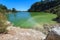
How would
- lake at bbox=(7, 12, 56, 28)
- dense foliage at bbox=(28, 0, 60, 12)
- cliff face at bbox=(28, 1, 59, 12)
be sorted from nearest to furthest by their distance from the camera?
lake at bbox=(7, 12, 56, 28)
dense foliage at bbox=(28, 0, 60, 12)
cliff face at bbox=(28, 1, 59, 12)

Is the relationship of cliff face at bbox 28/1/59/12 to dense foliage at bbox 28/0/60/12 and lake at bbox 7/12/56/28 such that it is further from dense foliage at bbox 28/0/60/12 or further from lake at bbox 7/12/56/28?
lake at bbox 7/12/56/28

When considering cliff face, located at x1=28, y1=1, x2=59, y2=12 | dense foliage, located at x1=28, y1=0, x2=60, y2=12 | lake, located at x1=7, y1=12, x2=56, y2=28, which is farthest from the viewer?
cliff face, located at x1=28, y1=1, x2=59, y2=12

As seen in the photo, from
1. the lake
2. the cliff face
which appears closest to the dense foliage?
the cliff face

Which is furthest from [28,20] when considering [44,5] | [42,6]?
[42,6]

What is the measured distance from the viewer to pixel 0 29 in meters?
10.1

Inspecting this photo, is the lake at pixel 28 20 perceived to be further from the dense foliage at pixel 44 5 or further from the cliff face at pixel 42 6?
the cliff face at pixel 42 6

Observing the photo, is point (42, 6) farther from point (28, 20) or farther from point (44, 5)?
point (28, 20)

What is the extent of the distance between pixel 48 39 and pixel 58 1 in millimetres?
55299

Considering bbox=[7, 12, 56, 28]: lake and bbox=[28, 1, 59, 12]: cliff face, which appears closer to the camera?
bbox=[7, 12, 56, 28]: lake

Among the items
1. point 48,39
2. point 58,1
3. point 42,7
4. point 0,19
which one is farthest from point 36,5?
point 48,39

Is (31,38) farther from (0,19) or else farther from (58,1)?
(58,1)

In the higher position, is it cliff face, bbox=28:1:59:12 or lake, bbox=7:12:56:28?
lake, bbox=7:12:56:28

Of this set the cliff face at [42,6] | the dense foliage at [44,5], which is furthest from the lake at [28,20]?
the cliff face at [42,6]

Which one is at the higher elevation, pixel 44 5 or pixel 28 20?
pixel 28 20
